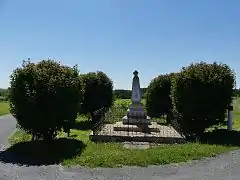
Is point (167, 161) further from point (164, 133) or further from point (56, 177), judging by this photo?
point (164, 133)

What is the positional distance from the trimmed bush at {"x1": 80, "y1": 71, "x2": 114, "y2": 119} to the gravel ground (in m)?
18.5

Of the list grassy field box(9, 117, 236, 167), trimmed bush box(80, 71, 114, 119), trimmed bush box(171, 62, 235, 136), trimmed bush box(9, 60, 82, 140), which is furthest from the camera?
trimmed bush box(80, 71, 114, 119)

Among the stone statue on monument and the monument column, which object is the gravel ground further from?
the stone statue on monument

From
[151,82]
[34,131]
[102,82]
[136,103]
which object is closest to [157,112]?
[151,82]

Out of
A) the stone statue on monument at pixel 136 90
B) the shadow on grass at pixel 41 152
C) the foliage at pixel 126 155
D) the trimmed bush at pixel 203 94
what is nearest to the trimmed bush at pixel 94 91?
the stone statue on monument at pixel 136 90

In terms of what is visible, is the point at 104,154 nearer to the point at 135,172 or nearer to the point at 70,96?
the point at 135,172

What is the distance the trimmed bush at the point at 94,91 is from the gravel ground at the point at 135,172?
18.5 meters

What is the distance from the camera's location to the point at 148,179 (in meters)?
9.77

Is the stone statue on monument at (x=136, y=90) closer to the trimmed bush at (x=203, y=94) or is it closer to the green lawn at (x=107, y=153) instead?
the trimmed bush at (x=203, y=94)

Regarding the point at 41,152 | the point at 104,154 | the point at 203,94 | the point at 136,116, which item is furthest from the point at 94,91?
the point at 104,154

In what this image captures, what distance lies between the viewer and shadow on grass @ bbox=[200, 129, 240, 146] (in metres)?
16.3

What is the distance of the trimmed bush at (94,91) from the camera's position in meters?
30.1

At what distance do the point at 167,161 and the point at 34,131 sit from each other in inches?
248

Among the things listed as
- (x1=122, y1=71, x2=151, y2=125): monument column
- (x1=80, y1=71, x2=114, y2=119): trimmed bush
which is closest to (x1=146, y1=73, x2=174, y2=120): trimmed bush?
(x1=80, y1=71, x2=114, y2=119): trimmed bush
